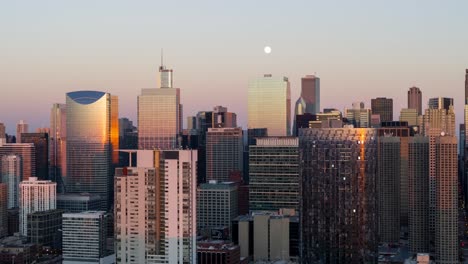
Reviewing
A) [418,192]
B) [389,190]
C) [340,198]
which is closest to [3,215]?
[389,190]

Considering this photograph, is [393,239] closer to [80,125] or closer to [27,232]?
[27,232]

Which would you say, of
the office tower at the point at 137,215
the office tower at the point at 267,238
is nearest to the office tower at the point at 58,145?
the office tower at the point at 267,238

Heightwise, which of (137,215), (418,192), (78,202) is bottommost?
(78,202)

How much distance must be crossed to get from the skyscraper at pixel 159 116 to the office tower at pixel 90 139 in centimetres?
700

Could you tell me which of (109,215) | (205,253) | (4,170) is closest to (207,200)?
(109,215)

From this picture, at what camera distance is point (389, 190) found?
94.6m

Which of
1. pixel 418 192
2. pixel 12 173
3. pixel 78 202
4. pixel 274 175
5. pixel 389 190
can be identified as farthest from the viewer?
pixel 12 173

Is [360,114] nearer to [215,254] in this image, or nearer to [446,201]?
[446,201]

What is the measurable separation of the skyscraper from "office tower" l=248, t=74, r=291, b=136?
56.6 ft

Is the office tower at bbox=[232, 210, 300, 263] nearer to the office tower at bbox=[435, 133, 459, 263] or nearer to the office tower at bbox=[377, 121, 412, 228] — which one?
the office tower at bbox=[435, 133, 459, 263]

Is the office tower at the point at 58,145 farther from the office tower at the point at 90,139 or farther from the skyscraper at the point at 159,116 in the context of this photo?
the skyscraper at the point at 159,116

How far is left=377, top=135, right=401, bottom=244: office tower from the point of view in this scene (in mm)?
90625

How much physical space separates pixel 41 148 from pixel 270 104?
36.8 meters

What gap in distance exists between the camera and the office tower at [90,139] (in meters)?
113
